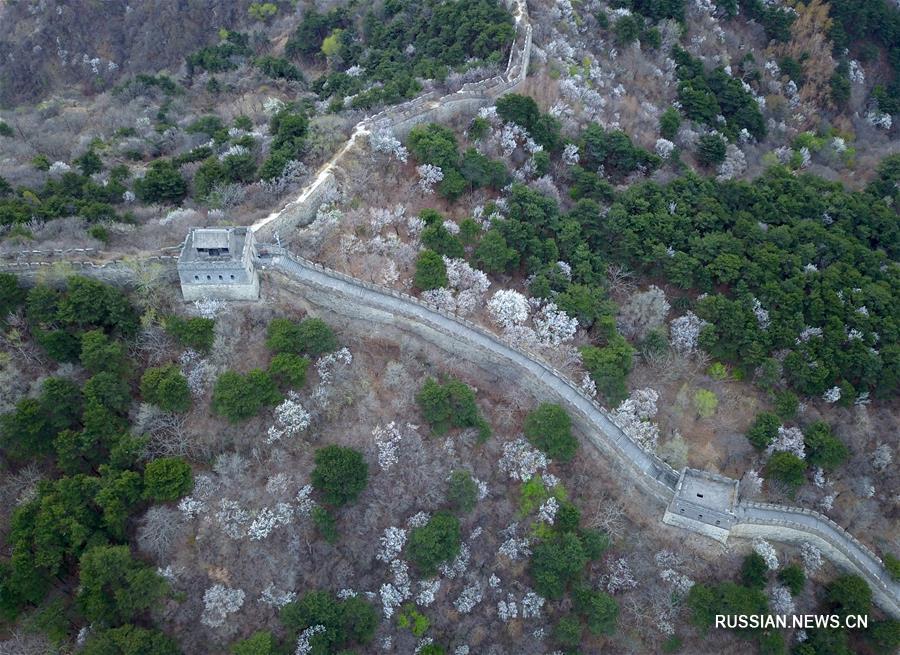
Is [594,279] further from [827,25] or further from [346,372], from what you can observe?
[827,25]

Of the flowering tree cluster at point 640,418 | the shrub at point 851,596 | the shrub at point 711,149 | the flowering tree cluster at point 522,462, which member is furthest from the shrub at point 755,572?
the shrub at point 711,149

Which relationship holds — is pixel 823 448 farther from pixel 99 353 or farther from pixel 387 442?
pixel 99 353

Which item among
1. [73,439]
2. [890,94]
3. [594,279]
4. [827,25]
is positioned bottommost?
[73,439]

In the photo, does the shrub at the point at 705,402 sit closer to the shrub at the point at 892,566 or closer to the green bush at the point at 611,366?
the green bush at the point at 611,366

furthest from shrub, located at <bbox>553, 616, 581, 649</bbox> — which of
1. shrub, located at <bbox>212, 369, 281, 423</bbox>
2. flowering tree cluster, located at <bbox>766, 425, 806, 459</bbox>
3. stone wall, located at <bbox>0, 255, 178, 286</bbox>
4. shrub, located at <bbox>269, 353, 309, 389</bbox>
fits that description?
stone wall, located at <bbox>0, 255, 178, 286</bbox>

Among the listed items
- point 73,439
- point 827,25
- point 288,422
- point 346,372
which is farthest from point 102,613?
point 827,25

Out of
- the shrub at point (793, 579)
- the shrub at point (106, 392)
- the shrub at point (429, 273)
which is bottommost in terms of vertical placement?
the shrub at point (793, 579)

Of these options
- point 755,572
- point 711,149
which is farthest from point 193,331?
point 711,149
